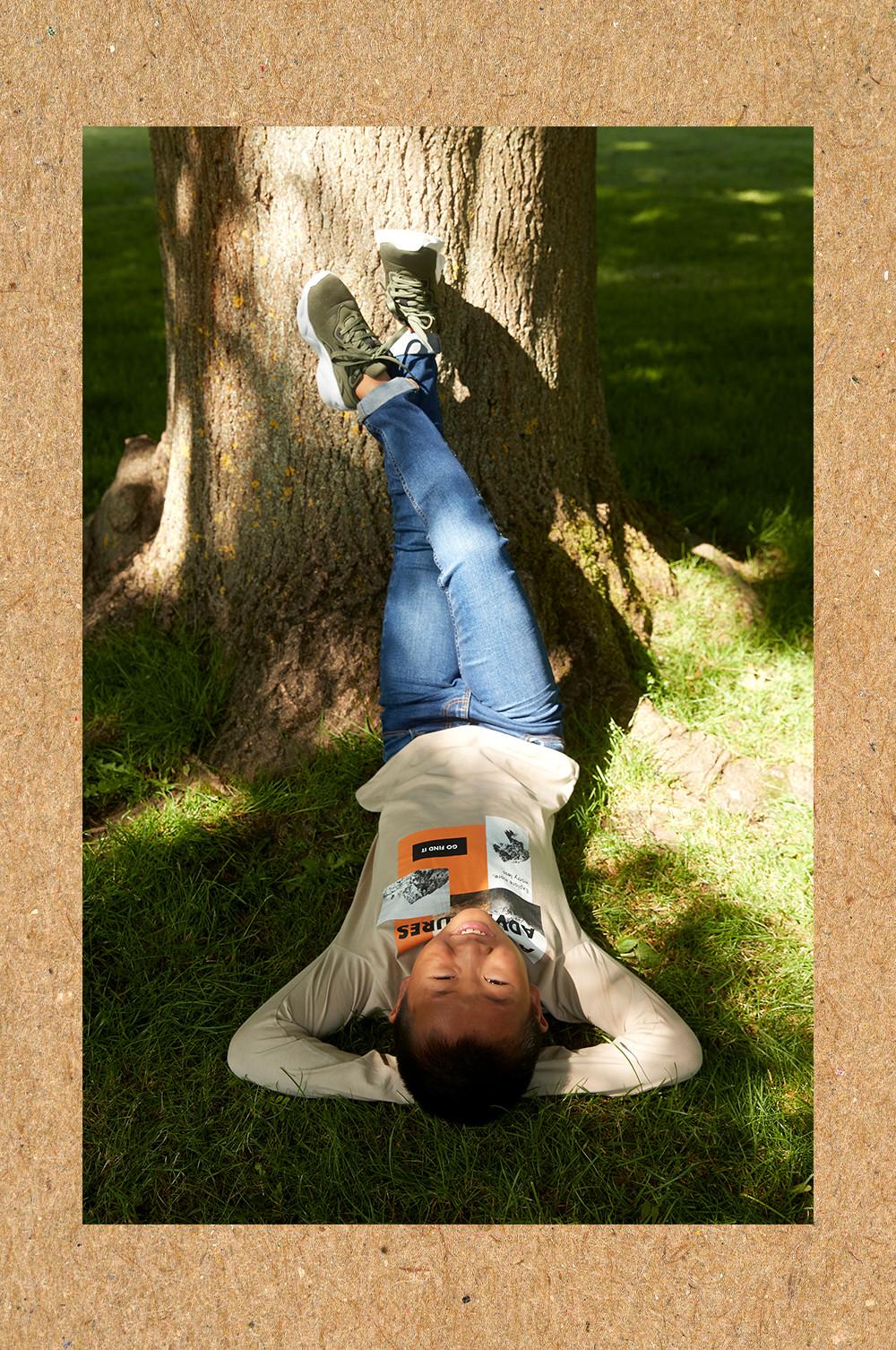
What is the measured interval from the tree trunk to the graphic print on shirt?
2.10 ft

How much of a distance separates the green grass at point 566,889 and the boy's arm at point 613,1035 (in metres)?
0.05

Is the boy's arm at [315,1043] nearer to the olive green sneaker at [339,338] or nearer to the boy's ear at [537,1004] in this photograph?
the boy's ear at [537,1004]

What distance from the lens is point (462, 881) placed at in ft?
8.12

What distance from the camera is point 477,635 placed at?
2699 millimetres

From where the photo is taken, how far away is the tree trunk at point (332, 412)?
2.73 meters

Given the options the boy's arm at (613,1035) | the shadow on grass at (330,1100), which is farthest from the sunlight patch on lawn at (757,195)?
the boy's arm at (613,1035)

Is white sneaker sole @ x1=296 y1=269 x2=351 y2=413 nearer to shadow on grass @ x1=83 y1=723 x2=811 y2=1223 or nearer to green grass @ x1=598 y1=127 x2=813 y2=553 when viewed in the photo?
shadow on grass @ x1=83 y1=723 x2=811 y2=1223

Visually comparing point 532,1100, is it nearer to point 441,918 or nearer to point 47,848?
point 441,918

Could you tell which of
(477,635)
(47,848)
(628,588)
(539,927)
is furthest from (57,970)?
(628,588)

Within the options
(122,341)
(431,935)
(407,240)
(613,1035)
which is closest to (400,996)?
(431,935)

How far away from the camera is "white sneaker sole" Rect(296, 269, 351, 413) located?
2.72 meters

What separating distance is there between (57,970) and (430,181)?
217 cm

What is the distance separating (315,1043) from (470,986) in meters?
0.41

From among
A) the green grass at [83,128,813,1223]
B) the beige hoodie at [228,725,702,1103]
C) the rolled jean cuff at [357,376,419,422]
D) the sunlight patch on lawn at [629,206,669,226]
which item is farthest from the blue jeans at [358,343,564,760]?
the sunlight patch on lawn at [629,206,669,226]
